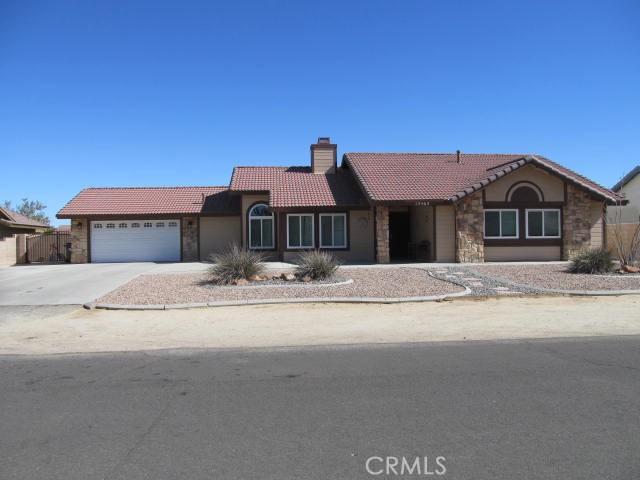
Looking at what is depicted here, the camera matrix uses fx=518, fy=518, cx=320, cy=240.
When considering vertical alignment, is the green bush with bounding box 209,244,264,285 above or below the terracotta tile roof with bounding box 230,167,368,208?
below

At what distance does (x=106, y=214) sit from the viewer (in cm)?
2570

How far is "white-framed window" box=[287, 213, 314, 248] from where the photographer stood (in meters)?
23.2

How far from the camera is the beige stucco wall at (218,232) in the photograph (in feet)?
86.0

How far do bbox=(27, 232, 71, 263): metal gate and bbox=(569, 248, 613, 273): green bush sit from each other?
2448 centimetres

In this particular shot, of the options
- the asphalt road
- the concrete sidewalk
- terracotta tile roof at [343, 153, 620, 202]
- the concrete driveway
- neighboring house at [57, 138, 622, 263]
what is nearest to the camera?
the asphalt road

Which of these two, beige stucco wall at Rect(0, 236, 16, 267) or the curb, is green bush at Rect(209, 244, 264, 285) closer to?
the curb

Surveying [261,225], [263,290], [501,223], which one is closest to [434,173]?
[501,223]

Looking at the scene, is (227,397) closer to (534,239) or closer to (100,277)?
(100,277)

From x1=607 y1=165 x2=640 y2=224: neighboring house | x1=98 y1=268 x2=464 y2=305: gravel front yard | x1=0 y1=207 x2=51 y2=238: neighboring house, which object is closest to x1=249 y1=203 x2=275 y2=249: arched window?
x1=98 y1=268 x2=464 y2=305: gravel front yard

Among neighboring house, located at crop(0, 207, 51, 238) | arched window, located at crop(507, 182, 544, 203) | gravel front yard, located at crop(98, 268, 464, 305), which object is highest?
arched window, located at crop(507, 182, 544, 203)

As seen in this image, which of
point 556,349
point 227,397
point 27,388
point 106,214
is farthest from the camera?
point 106,214

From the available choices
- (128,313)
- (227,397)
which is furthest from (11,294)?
(227,397)

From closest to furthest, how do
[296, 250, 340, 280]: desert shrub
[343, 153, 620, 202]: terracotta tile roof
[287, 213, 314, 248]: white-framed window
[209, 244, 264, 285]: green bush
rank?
1. [209, 244, 264, 285]: green bush
2. [296, 250, 340, 280]: desert shrub
3. [343, 153, 620, 202]: terracotta tile roof
4. [287, 213, 314, 248]: white-framed window

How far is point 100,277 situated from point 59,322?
8009mm
